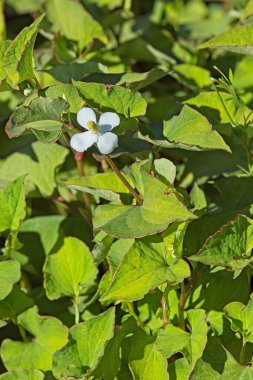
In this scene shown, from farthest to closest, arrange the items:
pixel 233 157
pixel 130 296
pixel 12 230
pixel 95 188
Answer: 1. pixel 233 157
2. pixel 12 230
3. pixel 95 188
4. pixel 130 296

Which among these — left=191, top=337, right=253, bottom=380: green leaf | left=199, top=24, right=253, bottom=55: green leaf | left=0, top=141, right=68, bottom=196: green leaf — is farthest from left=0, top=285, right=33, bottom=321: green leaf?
left=199, top=24, right=253, bottom=55: green leaf

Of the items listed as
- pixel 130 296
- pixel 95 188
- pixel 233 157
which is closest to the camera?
pixel 130 296

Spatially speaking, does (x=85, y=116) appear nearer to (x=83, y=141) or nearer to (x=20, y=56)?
(x=83, y=141)

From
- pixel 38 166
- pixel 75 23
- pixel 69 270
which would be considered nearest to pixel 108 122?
pixel 69 270

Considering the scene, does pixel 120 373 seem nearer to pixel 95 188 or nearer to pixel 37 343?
pixel 37 343

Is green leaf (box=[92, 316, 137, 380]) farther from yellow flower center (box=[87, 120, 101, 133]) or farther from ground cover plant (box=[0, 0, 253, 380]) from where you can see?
yellow flower center (box=[87, 120, 101, 133])

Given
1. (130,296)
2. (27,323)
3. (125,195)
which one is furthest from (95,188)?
(27,323)
